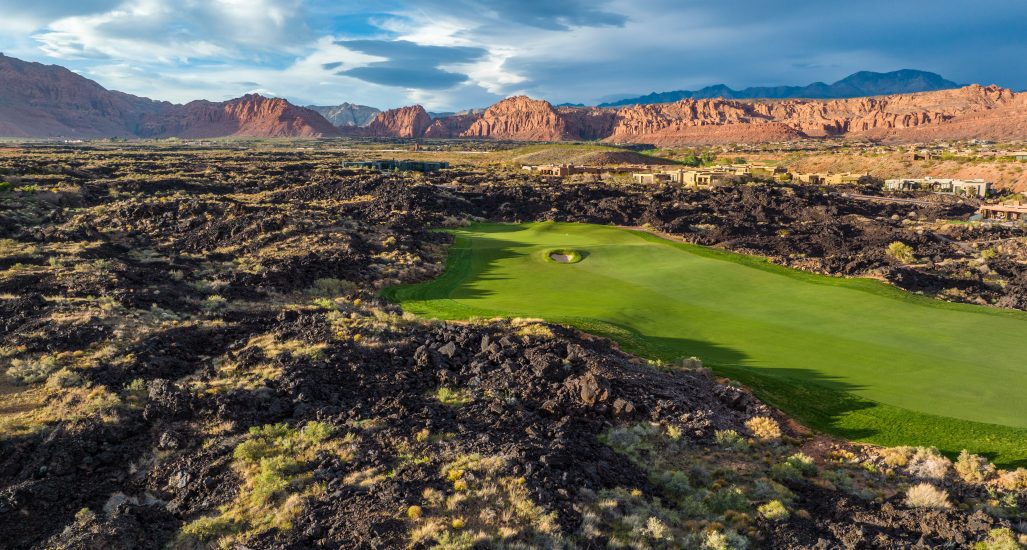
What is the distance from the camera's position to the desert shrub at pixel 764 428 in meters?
12.5

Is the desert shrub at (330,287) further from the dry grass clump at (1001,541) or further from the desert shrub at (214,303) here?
the dry grass clump at (1001,541)

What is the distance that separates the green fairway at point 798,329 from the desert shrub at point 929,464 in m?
0.80

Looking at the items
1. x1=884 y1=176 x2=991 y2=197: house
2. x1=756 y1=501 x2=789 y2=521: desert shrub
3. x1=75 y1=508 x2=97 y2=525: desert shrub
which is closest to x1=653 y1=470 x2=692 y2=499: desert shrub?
x1=756 y1=501 x2=789 y2=521: desert shrub

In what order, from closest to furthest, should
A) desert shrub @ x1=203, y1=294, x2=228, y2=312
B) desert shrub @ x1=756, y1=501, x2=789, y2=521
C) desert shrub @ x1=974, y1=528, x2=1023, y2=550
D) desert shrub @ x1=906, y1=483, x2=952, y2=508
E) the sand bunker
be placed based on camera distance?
desert shrub @ x1=974, y1=528, x2=1023, y2=550 → desert shrub @ x1=756, y1=501, x2=789, y2=521 → desert shrub @ x1=906, y1=483, x2=952, y2=508 → desert shrub @ x1=203, y1=294, x2=228, y2=312 → the sand bunker

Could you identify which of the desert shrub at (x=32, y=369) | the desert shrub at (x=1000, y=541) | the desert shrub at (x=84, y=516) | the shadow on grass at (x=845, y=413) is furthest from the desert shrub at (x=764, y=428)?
the desert shrub at (x=32, y=369)

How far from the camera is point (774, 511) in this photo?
30.7 feet

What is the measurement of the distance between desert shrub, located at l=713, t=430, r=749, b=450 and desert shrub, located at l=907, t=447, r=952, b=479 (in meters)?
3.02

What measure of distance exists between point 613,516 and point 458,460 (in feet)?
9.54

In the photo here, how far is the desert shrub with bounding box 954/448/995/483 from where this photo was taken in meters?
10.5

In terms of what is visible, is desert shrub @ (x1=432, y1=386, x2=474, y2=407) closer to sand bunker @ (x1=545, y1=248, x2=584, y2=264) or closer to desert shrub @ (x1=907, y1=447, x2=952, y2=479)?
desert shrub @ (x1=907, y1=447, x2=952, y2=479)

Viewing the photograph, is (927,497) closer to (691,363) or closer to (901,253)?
(691,363)

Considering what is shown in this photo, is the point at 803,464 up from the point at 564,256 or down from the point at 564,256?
down

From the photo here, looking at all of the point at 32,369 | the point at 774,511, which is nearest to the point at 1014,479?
the point at 774,511

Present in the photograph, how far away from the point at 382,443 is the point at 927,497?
32.0ft
